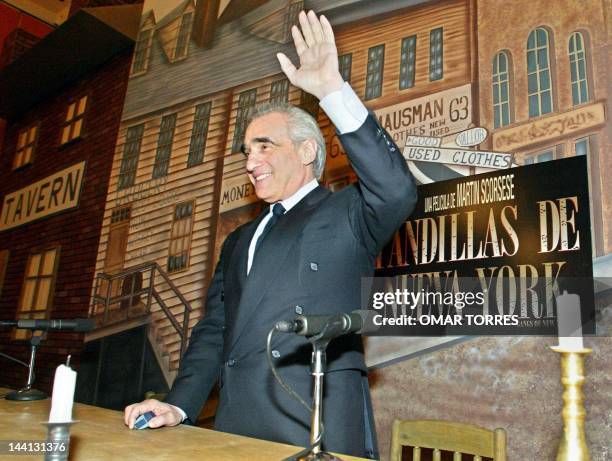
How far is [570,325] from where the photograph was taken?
2.47 ft

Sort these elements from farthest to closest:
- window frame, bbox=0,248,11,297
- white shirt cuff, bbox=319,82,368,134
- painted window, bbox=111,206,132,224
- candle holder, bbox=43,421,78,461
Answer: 1. window frame, bbox=0,248,11,297
2. painted window, bbox=111,206,132,224
3. white shirt cuff, bbox=319,82,368,134
4. candle holder, bbox=43,421,78,461

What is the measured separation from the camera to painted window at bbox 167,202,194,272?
13.6ft

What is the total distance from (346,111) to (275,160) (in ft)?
1.80

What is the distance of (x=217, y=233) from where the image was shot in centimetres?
396

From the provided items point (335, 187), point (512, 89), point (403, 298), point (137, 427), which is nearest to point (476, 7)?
point (512, 89)

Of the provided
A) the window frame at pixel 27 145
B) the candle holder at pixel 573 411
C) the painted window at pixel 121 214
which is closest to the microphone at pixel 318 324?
the candle holder at pixel 573 411

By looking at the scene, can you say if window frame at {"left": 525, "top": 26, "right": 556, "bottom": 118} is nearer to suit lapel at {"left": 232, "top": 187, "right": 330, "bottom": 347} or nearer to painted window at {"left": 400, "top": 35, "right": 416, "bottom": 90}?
painted window at {"left": 400, "top": 35, "right": 416, "bottom": 90}

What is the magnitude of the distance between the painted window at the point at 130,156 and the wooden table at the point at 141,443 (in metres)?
3.72

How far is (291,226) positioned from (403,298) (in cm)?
128

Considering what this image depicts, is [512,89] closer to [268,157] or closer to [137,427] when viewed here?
[268,157]

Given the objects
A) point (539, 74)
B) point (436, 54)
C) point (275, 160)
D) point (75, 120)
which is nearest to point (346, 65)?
point (436, 54)

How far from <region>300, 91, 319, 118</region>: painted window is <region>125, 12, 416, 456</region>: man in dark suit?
5.72 ft

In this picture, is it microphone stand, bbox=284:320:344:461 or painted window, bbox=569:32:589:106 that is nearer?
microphone stand, bbox=284:320:344:461

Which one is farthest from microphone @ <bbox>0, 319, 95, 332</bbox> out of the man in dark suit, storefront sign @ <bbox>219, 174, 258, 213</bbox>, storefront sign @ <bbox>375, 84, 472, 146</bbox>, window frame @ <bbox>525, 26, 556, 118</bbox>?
window frame @ <bbox>525, 26, 556, 118</bbox>
